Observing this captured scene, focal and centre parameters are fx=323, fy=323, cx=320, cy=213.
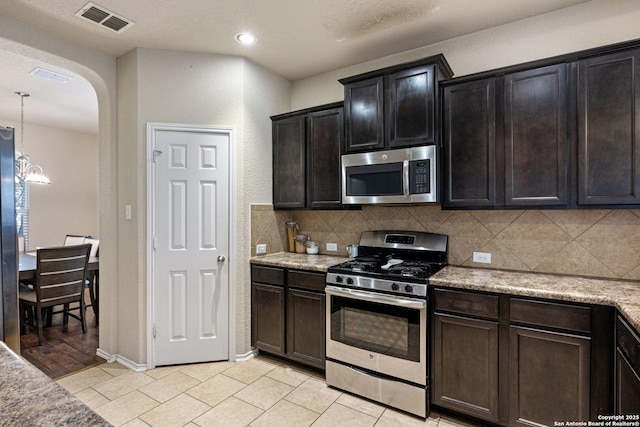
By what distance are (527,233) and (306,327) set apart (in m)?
1.95

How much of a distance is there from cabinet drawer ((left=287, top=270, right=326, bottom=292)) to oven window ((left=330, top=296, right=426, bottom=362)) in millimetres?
191

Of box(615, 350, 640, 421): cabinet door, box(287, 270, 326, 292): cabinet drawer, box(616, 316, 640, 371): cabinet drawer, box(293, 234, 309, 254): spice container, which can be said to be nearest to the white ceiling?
box(293, 234, 309, 254): spice container

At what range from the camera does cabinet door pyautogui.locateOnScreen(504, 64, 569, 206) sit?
2.15 meters

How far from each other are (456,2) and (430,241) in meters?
1.84

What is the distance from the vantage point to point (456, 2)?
91.7 inches

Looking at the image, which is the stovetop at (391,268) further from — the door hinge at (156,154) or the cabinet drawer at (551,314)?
the door hinge at (156,154)

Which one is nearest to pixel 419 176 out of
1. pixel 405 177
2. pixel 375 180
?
pixel 405 177

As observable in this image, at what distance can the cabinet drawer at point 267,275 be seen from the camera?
3.00 meters

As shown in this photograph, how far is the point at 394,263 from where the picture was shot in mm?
2723

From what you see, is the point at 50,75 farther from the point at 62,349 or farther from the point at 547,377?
the point at 547,377

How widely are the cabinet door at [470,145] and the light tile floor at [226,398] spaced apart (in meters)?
1.61

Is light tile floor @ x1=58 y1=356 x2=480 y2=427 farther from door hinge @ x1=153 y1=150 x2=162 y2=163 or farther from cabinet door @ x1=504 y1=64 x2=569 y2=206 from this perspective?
door hinge @ x1=153 y1=150 x2=162 y2=163

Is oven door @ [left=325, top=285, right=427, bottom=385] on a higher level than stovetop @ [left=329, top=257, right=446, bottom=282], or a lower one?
lower

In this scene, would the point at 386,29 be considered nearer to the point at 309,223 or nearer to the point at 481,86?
the point at 481,86
